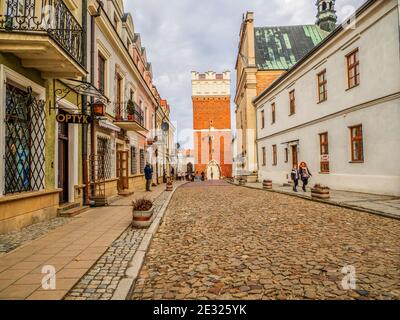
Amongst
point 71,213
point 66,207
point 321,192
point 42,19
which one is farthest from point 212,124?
point 42,19

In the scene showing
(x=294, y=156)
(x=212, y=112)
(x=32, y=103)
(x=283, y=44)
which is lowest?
(x=294, y=156)

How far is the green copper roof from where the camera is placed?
28.6 meters

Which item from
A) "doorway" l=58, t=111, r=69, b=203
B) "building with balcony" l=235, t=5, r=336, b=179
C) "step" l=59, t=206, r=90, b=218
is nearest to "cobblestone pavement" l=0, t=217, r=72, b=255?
"step" l=59, t=206, r=90, b=218

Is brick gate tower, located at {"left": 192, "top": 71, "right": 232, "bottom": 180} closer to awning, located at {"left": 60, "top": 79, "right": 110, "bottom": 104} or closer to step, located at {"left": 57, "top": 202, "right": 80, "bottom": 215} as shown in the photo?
awning, located at {"left": 60, "top": 79, "right": 110, "bottom": 104}

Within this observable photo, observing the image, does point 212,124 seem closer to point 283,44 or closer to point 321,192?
point 283,44

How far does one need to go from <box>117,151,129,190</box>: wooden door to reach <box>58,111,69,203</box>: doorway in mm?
5325

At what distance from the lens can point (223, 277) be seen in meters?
3.42

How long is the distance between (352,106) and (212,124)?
3413 centimetres

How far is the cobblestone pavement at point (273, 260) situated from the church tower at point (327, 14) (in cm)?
3170

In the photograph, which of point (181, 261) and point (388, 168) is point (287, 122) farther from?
point (181, 261)

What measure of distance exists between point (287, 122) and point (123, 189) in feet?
42.1

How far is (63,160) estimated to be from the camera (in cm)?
920

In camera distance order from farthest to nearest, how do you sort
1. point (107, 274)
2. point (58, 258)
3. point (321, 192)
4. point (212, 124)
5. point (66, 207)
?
point (212, 124), point (321, 192), point (66, 207), point (58, 258), point (107, 274)

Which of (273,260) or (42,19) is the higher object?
(42,19)
